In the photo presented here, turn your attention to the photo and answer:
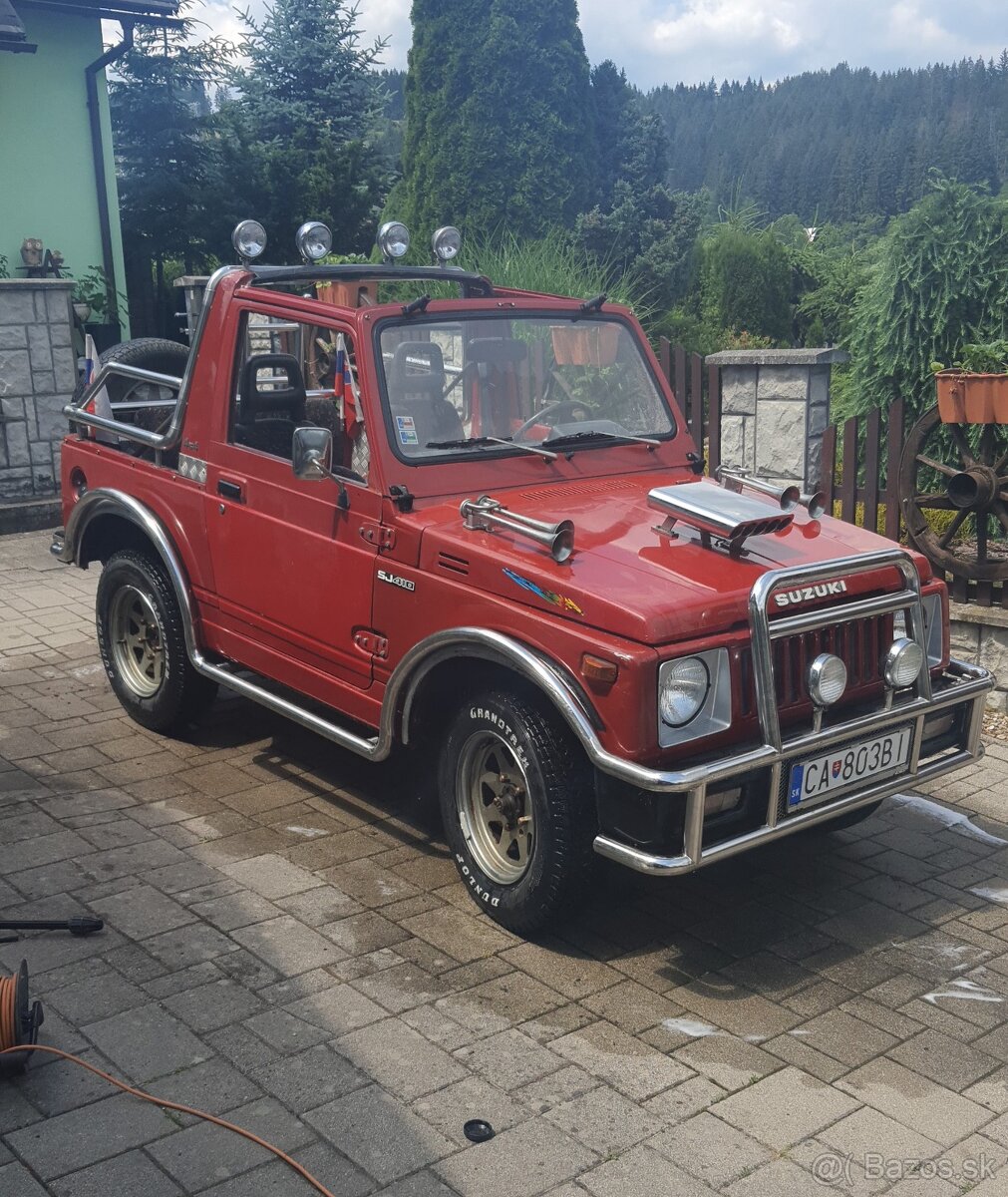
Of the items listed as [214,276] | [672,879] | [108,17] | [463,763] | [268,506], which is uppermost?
[108,17]

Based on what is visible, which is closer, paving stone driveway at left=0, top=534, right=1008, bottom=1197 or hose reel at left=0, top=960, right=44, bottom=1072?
paving stone driveway at left=0, top=534, right=1008, bottom=1197

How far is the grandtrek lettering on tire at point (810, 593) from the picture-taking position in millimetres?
4273

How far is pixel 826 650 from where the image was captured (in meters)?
4.43

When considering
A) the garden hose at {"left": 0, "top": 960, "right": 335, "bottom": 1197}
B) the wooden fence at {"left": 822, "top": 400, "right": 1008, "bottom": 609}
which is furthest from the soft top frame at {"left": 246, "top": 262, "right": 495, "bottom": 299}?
the garden hose at {"left": 0, "top": 960, "right": 335, "bottom": 1197}

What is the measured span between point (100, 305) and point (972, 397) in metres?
12.6

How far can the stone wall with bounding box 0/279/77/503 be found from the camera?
11.3 metres

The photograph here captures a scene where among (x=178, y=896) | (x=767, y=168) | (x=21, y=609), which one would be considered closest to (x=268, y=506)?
(x=178, y=896)

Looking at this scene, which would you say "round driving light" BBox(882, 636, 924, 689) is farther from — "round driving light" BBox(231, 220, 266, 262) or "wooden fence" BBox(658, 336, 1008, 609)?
"round driving light" BBox(231, 220, 266, 262)

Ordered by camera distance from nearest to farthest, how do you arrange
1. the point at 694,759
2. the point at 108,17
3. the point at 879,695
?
the point at 694,759 → the point at 879,695 → the point at 108,17

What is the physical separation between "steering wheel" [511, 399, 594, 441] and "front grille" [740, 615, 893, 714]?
1.60 meters

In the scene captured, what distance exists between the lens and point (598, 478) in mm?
5434

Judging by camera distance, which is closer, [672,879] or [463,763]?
[463,763]

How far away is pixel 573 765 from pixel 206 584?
2390 mm

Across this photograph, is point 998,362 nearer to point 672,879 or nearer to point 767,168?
point 672,879
